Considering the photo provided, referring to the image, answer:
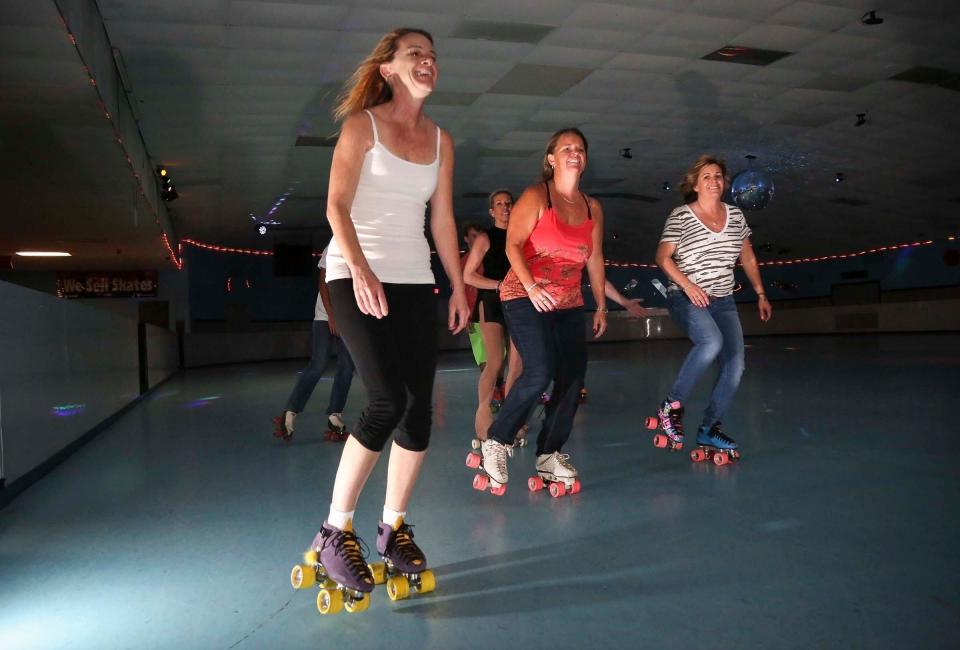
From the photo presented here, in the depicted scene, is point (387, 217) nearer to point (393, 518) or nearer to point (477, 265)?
point (393, 518)

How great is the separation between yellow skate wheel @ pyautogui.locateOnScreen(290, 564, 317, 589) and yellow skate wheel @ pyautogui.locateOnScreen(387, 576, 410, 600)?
193 mm

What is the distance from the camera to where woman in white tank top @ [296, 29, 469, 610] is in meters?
1.73

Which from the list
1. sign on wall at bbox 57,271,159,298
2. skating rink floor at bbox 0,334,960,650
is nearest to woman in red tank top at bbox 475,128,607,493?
skating rink floor at bbox 0,334,960,650

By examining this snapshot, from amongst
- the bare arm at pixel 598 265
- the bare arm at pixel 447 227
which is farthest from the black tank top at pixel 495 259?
the bare arm at pixel 447 227

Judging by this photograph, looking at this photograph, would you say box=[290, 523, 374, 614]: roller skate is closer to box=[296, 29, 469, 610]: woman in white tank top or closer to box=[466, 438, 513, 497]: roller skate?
box=[296, 29, 469, 610]: woman in white tank top

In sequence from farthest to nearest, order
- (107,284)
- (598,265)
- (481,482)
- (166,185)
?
(107,284) → (166,185) → (598,265) → (481,482)

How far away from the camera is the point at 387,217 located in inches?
72.6

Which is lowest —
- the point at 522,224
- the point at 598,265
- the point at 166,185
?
the point at 598,265

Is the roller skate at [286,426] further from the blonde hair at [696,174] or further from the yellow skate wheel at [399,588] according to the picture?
the yellow skate wheel at [399,588]

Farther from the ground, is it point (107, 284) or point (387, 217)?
point (107, 284)

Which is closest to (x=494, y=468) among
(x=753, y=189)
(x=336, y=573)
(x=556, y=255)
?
(x=556, y=255)

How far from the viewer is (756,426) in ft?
13.9

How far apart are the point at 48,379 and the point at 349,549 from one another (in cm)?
273

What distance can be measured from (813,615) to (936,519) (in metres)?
0.94
